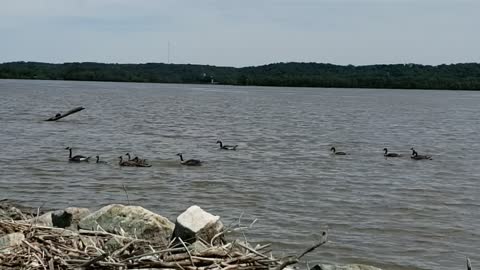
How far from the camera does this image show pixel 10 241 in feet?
18.6

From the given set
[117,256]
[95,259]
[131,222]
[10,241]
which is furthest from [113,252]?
[131,222]

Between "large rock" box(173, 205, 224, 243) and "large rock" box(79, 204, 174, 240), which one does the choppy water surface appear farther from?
"large rock" box(173, 205, 224, 243)

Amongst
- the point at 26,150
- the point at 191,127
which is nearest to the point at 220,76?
the point at 191,127

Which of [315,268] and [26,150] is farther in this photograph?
[26,150]

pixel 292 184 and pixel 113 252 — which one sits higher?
pixel 113 252

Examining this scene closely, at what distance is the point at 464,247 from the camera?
1178 cm

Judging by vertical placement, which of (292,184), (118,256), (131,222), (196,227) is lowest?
(292,184)

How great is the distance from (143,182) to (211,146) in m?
10.1

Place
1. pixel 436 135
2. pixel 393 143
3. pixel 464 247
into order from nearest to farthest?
pixel 464 247 → pixel 393 143 → pixel 436 135

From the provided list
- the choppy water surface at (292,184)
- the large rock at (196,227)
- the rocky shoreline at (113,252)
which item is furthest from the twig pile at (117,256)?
the choppy water surface at (292,184)

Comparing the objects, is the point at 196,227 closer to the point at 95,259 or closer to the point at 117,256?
the point at 117,256

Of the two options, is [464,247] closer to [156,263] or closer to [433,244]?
[433,244]

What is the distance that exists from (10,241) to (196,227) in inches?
70.1

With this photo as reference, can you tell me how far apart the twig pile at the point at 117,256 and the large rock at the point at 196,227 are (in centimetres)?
95
